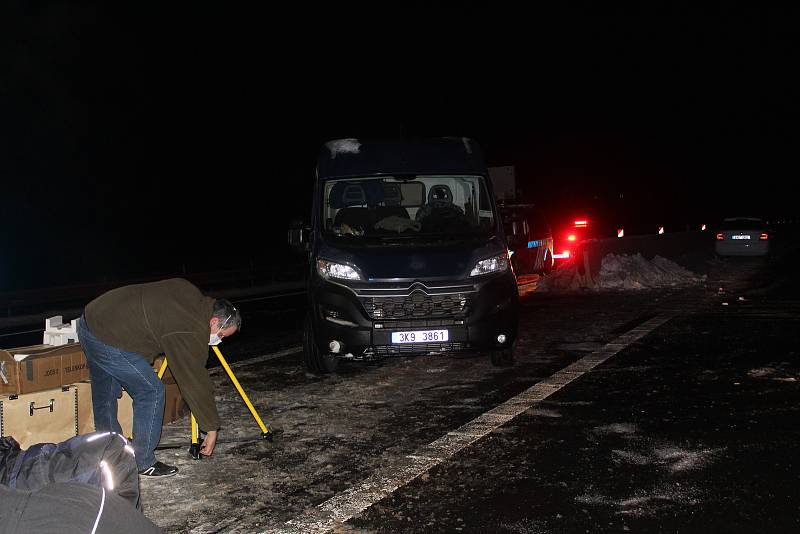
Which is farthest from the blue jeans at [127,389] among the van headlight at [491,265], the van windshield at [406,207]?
the van headlight at [491,265]

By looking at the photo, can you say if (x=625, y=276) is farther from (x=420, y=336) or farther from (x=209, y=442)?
(x=209, y=442)

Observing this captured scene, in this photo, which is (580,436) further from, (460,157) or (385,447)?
(460,157)

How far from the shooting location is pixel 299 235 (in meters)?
9.65

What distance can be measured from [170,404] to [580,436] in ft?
11.1

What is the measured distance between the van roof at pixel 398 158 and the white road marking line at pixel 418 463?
2.65 meters

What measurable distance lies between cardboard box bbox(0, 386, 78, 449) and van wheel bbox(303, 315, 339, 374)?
345cm

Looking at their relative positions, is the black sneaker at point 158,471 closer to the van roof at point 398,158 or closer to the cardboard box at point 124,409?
the cardboard box at point 124,409

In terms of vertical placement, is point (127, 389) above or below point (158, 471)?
above

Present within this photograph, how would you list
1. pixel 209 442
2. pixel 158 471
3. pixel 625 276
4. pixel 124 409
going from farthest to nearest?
pixel 625 276 → pixel 124 409 → pixel 158 471 → pixel 209 442

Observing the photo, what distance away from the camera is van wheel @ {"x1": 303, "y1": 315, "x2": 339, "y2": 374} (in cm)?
930

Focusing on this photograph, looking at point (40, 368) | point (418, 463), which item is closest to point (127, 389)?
point (40, 368)

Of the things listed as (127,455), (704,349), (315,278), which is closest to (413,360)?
(315,278)

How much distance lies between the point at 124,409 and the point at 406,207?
15.5 feet

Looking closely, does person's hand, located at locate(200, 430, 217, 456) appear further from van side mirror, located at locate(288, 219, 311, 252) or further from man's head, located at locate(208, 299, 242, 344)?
van side mirror, located at locate(288, 219, 311, 252)
